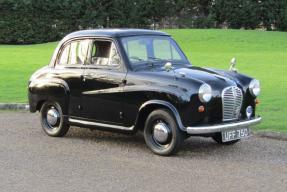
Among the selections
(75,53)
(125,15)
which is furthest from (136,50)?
(125,15)

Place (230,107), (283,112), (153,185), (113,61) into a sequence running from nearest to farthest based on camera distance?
(153,185), (230,107), (113,61), (283,112)

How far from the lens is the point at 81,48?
31.3 ft

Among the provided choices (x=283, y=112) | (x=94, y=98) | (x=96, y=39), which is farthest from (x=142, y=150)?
(x=283, y=112)

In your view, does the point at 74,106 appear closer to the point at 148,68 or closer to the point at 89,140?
the point at 89,140

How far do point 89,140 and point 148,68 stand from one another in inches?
63.9

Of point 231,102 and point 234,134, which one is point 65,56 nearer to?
point 231,102

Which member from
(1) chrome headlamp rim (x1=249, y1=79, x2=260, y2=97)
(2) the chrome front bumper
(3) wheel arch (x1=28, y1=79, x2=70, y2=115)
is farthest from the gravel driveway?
(1) chrome headlamp rim (x1=249, y1=79, x2=260, y2=97)

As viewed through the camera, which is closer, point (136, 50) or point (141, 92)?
point (141, 92)

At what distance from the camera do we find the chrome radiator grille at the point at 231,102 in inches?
324

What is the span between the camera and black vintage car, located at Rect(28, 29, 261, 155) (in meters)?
8.06

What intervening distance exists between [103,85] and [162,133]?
4.25ft

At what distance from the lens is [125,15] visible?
38.2 m

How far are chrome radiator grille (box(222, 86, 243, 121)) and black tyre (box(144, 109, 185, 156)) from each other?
712mm

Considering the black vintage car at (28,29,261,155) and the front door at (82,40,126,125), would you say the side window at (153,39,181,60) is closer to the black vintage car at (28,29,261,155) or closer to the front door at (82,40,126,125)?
the black vintage car at (28,29,261,155)
